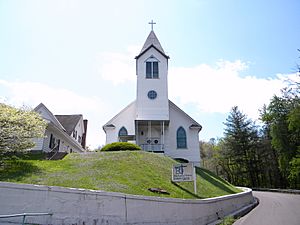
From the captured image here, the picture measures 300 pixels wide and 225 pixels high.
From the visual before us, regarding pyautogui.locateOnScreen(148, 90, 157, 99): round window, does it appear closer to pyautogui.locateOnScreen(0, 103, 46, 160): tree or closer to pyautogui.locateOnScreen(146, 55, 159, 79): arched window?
pyautogui.locateOnScreen(146, 55, 159, 79): arched window

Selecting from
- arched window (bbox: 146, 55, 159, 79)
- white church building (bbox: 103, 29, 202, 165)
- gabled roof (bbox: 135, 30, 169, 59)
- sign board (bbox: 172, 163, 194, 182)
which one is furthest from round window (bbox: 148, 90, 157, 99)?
sign board (bbox: 172, 163, 194, 182)

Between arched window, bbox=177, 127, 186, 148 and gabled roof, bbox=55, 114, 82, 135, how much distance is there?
12.5 metres

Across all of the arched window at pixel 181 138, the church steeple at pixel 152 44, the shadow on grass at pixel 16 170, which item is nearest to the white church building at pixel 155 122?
the arched window at pixel 181 138

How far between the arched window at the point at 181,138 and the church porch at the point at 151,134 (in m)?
1.69

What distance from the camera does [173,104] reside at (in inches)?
1156

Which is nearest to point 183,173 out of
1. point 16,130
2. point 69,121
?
point 16,130

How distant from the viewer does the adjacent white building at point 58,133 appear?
22.6m

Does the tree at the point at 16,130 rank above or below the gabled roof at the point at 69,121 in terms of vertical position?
below

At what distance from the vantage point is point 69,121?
102 feet

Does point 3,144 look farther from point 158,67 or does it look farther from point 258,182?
point 258,182

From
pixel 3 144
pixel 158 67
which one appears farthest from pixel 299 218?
pixel 158 67

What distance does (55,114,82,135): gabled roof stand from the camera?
2960 centimetres

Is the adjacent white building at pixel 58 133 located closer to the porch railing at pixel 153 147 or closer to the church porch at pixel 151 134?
the church porch at pixel 151 134

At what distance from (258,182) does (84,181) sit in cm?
4420
